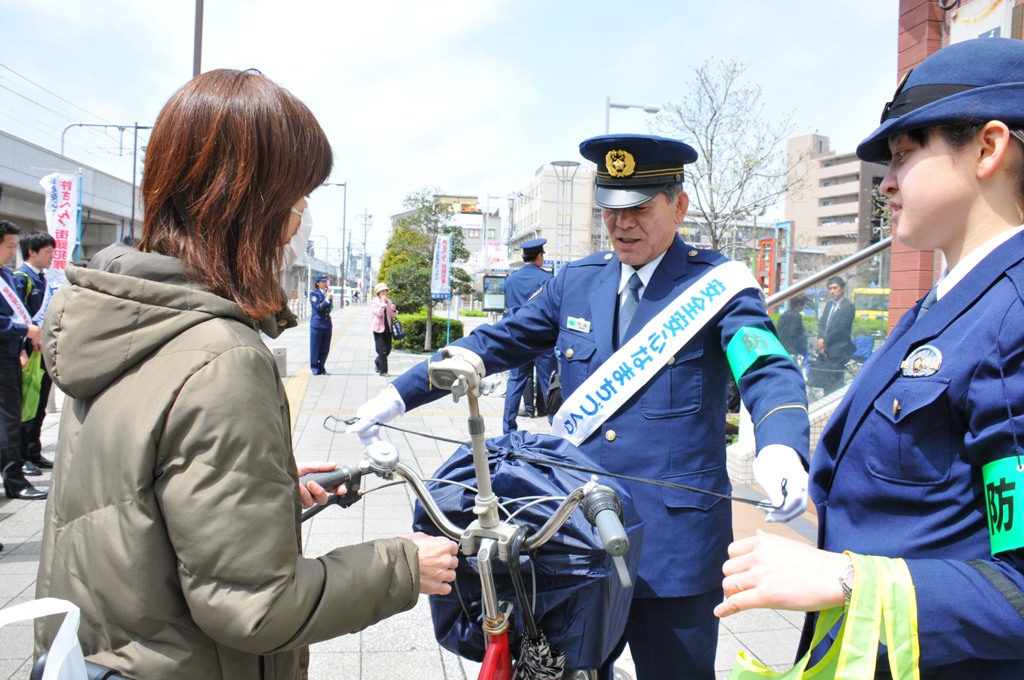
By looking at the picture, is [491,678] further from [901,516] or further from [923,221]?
[923,221]

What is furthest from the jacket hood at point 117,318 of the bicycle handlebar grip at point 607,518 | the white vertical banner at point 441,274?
the white vertical banner at point 441,274

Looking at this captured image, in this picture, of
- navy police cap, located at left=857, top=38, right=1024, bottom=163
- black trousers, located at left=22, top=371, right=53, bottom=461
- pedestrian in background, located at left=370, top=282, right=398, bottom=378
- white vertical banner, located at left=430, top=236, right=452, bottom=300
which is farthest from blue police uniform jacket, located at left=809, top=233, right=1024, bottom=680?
white vertical banner, located at left=430, top=236, right=452, bottom=300

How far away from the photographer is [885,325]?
18.9 ft

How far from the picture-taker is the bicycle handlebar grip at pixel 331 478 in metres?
1.62

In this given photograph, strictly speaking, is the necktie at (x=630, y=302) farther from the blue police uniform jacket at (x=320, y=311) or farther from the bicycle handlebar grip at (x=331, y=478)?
the blue police uniform jacket at (x=320, y=311)

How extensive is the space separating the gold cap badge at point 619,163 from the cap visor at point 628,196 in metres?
0.05

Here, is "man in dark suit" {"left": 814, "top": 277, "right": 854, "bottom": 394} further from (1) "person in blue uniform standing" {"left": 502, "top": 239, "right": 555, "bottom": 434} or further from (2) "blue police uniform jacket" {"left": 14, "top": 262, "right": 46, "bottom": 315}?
(2) "blue police uniform jacket" {"left": 14, "top": 262, "right": 46, "bottom": 315}

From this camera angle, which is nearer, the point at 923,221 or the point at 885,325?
the point at 923,221

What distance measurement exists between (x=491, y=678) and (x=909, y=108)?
1.40 m

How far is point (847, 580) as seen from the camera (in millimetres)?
1075

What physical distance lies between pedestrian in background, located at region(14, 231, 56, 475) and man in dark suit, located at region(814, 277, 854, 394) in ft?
21.0

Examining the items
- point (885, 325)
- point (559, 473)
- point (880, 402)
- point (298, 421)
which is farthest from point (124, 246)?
point (298, 421)

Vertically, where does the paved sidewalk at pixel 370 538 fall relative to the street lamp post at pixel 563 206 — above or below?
below

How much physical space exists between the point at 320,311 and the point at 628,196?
1189cm
